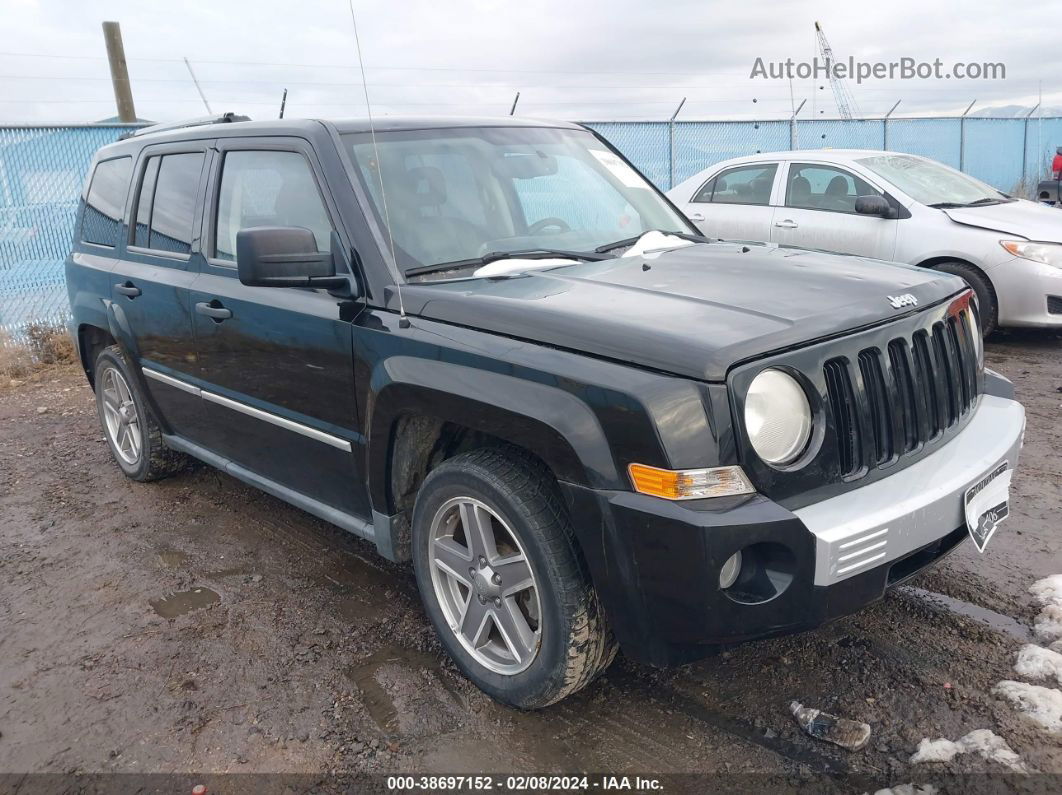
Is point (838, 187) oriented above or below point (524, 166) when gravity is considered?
below

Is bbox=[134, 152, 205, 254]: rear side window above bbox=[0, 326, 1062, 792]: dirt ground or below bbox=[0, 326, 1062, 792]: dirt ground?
above

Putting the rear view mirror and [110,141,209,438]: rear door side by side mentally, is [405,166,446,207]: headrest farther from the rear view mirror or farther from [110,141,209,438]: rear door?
[110,141,209,438]: rear door

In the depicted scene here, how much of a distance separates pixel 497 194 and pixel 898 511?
195cm

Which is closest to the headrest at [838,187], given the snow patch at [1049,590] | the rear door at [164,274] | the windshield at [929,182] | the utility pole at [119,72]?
the windshield at [929,182]

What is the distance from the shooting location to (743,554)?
2.28 m

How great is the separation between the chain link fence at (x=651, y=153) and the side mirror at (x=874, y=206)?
20.5 ft

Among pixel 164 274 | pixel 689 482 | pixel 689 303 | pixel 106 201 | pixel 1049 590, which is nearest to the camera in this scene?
pixel 689 482

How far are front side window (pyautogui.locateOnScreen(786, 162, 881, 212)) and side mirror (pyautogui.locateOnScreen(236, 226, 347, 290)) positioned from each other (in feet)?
19.5

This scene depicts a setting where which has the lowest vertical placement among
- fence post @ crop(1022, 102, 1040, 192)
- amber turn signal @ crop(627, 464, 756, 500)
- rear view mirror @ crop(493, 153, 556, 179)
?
fence post @ crop(1022, 102, 1040, 192)

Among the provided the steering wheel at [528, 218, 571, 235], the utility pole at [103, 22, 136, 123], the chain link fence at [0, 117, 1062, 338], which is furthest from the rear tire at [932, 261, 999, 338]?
the utility pole at [103, 22, 136, 123]

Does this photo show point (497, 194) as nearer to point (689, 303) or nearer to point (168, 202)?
point (689, 303)

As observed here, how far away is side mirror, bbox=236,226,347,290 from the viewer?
2873 millimetres

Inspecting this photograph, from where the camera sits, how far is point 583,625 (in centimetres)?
250

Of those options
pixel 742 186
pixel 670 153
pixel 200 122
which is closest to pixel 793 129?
pixel 670 153
